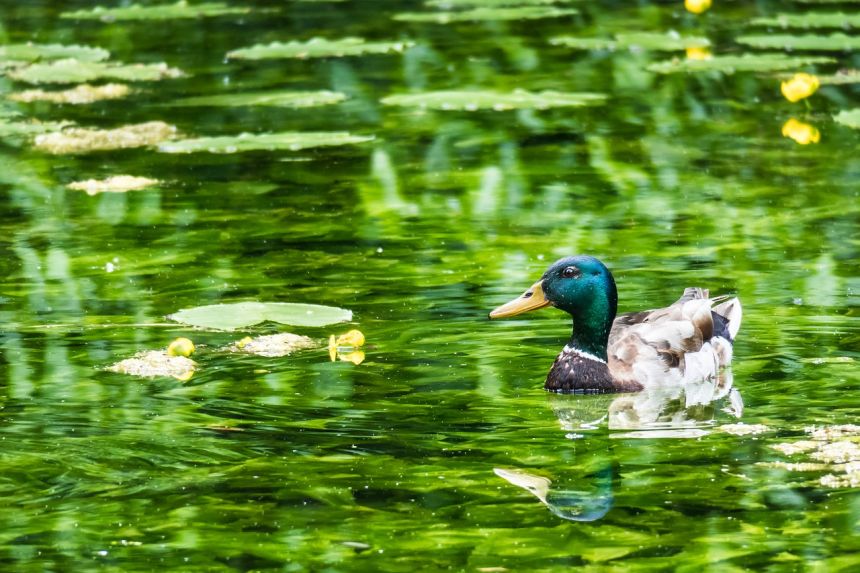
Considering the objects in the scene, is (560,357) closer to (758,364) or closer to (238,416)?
(758,364)

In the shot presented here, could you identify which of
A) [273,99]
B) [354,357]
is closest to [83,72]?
[273,99]

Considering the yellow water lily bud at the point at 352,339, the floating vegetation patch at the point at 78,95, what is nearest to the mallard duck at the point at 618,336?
the yellow water lily bud at the point at 352,339

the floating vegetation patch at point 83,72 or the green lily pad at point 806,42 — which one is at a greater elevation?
the floating vegetation patch at point 83,72

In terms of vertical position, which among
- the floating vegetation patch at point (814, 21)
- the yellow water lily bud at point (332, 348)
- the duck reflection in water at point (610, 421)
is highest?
the floating vegetation patch at point (814, 21)

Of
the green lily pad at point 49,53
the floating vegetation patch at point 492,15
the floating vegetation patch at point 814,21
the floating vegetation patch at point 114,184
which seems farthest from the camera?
the floating vegetation patch at point 492,15

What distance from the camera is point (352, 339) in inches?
311

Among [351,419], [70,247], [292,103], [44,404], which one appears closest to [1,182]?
[70,247]

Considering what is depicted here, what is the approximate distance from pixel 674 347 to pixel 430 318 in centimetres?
120

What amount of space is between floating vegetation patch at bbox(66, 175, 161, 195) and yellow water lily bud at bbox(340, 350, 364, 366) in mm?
3707

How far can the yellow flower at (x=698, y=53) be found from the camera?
14785 mm

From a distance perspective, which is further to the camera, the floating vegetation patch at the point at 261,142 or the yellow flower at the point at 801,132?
the yellow flower at the point at 801,132

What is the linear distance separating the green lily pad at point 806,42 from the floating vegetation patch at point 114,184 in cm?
580

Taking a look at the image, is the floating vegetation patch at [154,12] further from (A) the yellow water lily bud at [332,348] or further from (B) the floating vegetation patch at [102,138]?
(A) the yellow water lily bud at [332,348]

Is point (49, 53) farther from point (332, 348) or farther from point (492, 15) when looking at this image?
point (332, 348)
